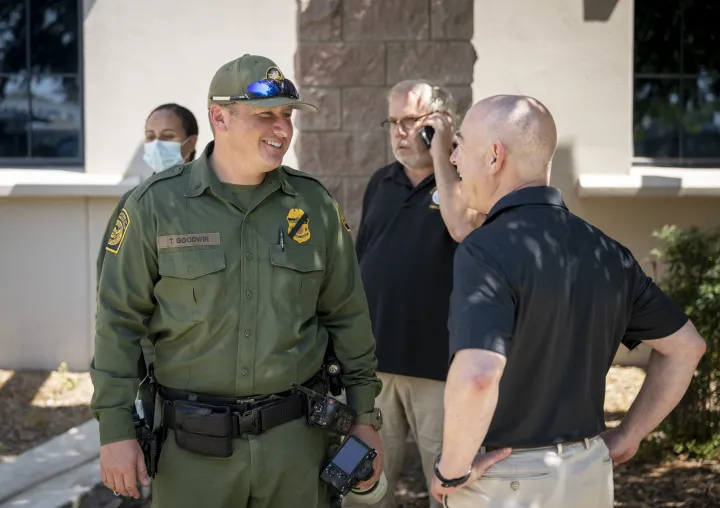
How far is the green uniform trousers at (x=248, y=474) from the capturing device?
2713 mm

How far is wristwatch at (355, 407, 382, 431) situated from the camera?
9.59 feet

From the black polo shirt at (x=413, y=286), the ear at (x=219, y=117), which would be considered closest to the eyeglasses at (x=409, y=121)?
the black polo shirt at (x=413, y=286)

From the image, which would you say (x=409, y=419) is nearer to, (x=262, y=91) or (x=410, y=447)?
(x=410, y=447)

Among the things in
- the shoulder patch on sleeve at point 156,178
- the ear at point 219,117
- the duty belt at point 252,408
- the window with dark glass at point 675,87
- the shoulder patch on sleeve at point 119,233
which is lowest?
the duty belt at point 252,408

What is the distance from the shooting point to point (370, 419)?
116 inches

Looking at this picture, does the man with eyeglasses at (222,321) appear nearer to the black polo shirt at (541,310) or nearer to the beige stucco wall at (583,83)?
the black polo shirt at (541,310)

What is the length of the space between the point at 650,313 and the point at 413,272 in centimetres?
138

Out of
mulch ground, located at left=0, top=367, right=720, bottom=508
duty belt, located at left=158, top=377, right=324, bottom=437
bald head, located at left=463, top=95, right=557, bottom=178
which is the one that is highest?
bald head, located at left=463, top=95, right=557, bottom=178

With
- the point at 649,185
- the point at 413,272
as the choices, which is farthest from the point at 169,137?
the point at 649,185

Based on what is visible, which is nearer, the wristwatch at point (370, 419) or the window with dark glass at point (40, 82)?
the wristwatch at point (370, 419)

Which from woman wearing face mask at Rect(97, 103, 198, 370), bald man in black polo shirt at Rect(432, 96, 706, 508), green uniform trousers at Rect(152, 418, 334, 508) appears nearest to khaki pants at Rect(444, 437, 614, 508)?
bald man in black polo shirt at Rect(432, 96, 706, 508)

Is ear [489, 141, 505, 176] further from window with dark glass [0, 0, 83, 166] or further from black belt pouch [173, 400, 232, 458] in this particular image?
window with dark glass [0, 0, 83, 166]

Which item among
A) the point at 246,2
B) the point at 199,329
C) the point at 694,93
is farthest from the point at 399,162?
the point at 694,93

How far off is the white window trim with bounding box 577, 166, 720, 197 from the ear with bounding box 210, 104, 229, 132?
4.76 metres
